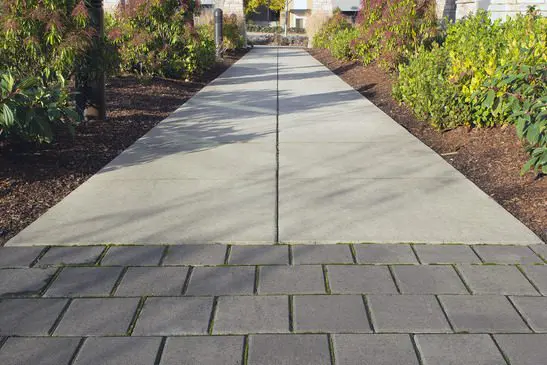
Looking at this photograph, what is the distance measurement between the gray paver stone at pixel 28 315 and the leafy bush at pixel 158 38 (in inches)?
369

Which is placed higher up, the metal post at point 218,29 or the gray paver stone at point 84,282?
the metal post at point 218,29

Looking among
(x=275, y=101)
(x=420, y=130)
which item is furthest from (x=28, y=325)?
(x=275, y=101)

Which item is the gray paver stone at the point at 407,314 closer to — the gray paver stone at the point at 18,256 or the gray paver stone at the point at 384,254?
the gray paver stone at the point at 384,254

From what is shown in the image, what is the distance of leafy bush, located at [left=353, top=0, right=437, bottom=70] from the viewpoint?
11969 millimetres

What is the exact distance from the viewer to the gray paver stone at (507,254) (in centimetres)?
388

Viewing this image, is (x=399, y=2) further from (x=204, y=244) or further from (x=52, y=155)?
(x=204, y=244)

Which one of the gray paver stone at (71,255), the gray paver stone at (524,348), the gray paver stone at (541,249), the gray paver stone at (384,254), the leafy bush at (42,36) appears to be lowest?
the gray paver stone at (524,348)

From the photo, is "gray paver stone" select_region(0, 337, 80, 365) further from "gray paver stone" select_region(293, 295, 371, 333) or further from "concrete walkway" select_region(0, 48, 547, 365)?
"gray paver stone" select_region(293, 295, 371, 333)

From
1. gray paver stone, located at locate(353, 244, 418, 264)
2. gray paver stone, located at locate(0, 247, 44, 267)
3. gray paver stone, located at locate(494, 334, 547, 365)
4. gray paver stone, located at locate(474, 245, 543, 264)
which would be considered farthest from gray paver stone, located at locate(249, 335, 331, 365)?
gray paver stone, located at locate(0, 247, 44, 267)

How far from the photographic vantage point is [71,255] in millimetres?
3936

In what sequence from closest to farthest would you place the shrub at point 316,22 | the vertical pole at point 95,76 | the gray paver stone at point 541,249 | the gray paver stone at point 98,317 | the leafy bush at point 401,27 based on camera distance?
the gray paver stone at point 98,317 → the gray paver stone at point 541,249 → the vertical pole at point 95,76 → the leafy bush at point 401,27 → the shrub at point 316,22

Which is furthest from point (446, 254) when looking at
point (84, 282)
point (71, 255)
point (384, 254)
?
point (71, 255)

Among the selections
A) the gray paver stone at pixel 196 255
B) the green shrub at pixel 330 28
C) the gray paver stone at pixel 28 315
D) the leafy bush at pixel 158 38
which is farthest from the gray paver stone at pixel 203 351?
the green shrub at pixel 330 28

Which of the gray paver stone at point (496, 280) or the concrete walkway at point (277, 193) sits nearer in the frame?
the gray paver stone at point (496, 280)
